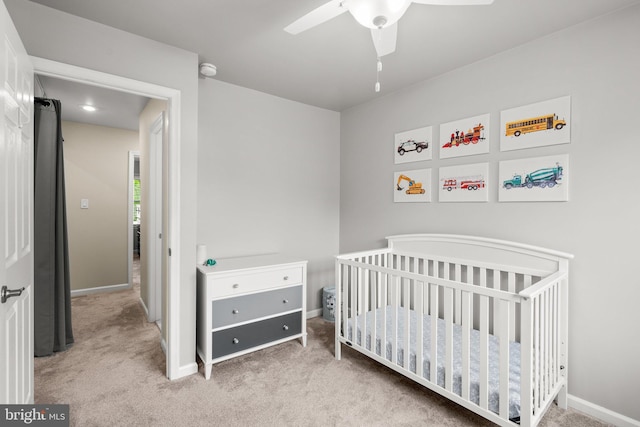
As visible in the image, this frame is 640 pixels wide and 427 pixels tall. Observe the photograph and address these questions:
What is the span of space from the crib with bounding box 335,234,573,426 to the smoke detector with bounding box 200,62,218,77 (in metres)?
1.81

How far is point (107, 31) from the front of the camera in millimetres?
1910

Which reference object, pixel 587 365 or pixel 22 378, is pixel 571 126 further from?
pixel 22 378

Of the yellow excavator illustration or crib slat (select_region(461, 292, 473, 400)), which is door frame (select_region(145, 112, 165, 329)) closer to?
the yellow excavator illustration

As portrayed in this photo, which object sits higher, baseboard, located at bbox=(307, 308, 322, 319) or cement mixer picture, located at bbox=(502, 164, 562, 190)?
cement mixer picture, located at bbox=(502, 164, 562, 190)

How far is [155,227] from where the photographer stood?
10.8ft

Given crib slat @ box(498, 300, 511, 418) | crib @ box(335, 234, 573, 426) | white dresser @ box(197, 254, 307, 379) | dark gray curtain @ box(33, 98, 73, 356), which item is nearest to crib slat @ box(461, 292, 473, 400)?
crib @ box(335, 234, 573, 426)

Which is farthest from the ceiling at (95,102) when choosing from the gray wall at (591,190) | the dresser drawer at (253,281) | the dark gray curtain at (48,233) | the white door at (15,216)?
the gray wall at (591,190)

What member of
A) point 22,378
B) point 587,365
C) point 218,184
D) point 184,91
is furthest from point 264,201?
point 587,365

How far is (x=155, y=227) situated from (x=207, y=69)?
180 cm

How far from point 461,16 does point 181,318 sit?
2679mm

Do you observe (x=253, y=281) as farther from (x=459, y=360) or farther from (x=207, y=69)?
(x=207, y=69)

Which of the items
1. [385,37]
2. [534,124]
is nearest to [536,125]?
[534,124]

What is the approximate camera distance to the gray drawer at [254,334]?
2.29 metres

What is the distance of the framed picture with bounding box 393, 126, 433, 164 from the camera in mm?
2695
